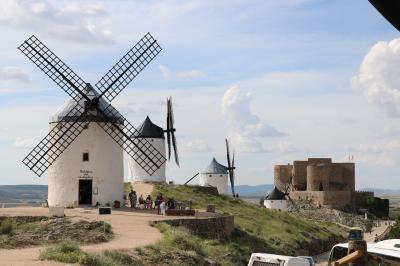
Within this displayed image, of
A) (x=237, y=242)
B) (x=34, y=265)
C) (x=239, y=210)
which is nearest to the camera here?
(x=34, y=265)

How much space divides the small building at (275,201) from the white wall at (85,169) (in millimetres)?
35491

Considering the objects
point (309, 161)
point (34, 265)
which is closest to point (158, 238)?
point (34, 265)

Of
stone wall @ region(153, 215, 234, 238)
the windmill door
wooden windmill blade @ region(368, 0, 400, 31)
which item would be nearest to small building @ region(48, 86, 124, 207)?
the windmill door

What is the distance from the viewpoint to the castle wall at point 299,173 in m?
74.9

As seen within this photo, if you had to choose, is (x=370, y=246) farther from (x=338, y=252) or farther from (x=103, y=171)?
(x=103, y=171)

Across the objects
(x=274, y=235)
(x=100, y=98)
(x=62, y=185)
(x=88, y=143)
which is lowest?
(x=274, y=235)

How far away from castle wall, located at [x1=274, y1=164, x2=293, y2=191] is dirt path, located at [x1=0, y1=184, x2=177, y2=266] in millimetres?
47565

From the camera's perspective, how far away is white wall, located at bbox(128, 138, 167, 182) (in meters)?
46.3

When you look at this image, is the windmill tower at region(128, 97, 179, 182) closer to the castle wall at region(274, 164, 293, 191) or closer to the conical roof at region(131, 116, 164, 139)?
the conical roof at region(131, 116, 164, 139)

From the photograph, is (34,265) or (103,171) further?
(103,171)

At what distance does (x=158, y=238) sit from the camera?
20.6 meters

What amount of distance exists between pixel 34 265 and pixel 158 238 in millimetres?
7593

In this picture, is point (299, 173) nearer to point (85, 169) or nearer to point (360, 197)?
point (360, 197)

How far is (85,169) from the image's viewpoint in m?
30.8
